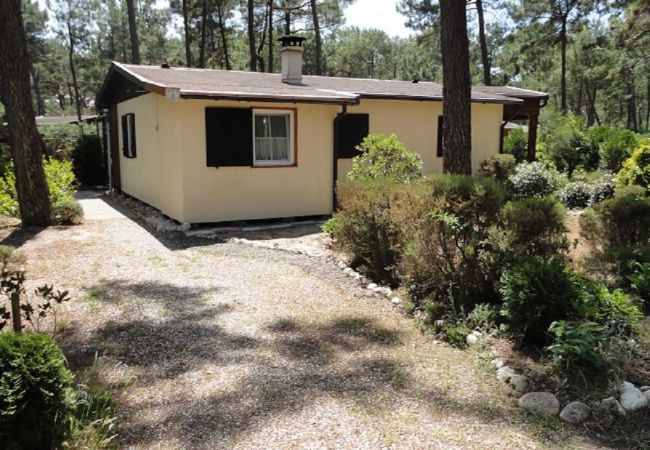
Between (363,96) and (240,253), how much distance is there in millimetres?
5068

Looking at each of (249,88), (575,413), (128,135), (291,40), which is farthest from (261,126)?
(575,413)

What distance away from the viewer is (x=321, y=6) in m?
26.9

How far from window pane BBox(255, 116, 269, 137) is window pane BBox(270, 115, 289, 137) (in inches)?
5.1

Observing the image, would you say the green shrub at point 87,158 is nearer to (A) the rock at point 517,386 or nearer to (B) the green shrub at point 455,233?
(B) the green shrub at point 455,233

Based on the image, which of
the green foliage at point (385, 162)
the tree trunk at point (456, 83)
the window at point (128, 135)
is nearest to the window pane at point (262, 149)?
the green foliage at point (385, 162)

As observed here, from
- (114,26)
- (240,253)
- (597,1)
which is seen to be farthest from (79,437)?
(114,26)

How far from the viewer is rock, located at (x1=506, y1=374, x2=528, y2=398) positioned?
12.1 ft

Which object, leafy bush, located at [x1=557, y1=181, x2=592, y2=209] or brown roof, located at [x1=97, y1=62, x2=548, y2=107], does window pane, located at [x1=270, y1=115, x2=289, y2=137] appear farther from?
leafy bush, located at [x1=557, y1=181, x2=592, y2=209]

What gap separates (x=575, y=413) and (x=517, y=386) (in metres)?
0.45

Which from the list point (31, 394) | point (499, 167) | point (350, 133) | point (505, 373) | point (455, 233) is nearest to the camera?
point (31, 394)

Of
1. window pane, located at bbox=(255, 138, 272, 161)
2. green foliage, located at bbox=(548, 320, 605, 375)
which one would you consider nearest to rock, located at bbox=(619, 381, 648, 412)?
green foliage, located at bbox=(548, 320, 605, 375)

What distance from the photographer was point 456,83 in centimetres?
682

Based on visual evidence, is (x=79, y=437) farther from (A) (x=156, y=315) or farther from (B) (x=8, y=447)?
(A) (x=156, y=315)

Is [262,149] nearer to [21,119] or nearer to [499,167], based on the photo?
[21,119]
